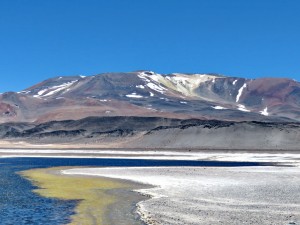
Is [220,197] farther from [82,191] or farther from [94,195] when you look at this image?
[82,191]

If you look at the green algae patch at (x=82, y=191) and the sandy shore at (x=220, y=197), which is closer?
the sandy shore at (x=220, y=197)

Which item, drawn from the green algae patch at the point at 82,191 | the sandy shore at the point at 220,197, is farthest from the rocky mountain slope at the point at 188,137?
the green algae patch at the point at 82,191

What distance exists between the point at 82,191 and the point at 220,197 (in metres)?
9.88

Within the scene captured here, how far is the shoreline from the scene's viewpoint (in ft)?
84.5

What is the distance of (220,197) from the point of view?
31.6m

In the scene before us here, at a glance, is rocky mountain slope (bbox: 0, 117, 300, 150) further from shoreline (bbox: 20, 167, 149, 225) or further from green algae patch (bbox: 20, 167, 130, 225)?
shoreline (bbox: 20, 167, 149, 225)

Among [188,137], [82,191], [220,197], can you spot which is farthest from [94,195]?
[188,137]

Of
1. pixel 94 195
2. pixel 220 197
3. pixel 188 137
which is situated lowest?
pixel 94 195

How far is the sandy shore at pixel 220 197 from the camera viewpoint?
24.4m

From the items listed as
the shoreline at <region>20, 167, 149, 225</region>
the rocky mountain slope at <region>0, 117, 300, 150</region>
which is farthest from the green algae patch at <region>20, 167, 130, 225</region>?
the rocky mountain slope at <region>0, 117, 300, 150</region>

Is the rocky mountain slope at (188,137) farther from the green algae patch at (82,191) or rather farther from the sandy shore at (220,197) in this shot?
the green algae patch at (82,191)

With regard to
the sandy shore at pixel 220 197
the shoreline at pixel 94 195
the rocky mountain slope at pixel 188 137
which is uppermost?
the rocky mountain slope at pixel 188 137

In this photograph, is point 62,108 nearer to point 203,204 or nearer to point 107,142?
point 107,142

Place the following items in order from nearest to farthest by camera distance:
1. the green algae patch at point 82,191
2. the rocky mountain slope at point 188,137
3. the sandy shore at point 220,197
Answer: the sandy shore at point 220,197
the green algae patch at point 82,191
the rocky mountain slope at point 188,137
